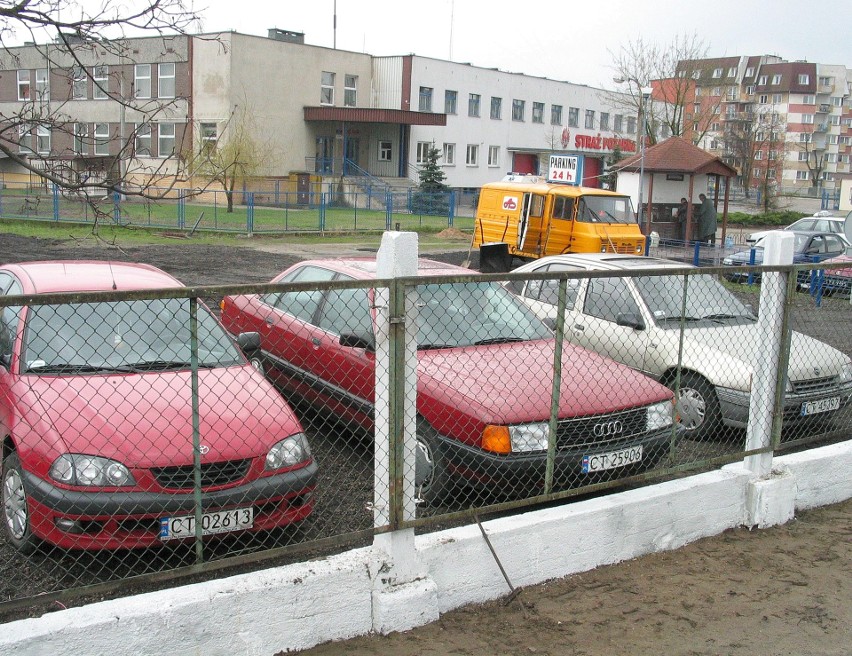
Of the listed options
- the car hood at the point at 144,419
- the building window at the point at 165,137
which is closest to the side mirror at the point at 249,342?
the car hood at the point at 144,419

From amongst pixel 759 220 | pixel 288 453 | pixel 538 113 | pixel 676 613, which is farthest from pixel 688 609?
pixel 538 113

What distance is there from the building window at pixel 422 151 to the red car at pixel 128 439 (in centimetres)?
4704

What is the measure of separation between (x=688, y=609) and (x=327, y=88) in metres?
47.2

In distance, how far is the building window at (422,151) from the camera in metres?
51.5

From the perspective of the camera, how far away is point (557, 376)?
4523 millimetres

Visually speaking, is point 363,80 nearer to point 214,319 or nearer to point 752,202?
point 752,202

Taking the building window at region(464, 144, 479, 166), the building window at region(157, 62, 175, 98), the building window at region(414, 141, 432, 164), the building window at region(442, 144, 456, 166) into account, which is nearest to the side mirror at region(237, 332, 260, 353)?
the building window at region(157, 62, 175, 98)

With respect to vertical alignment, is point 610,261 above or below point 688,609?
above

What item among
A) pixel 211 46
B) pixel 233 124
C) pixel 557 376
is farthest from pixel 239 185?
pixel 557 376

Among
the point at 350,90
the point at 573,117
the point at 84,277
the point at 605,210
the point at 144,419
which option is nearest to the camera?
the point at 144,419

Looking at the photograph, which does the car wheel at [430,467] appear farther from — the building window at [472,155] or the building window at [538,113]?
the building window at [538,113]

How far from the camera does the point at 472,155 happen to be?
5600 centimetres

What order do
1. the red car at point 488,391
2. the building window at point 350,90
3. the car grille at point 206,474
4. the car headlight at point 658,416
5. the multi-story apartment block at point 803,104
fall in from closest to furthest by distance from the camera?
the car grille at point 206,474 < the red car at point 488,391 < the car headlight at point 658,416 < the building window at point 350,90 < the multi-story apartment block at point 803,104

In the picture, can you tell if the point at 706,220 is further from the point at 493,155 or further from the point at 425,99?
the point at 493,155
